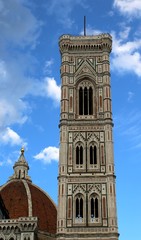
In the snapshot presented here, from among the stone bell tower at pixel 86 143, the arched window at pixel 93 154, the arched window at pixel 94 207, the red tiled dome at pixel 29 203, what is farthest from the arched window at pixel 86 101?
the red tiled dome at pixel 29 203

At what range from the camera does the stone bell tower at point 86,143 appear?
134 feet

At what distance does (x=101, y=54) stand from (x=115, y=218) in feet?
59.6

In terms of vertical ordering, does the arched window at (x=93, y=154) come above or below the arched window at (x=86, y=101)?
below

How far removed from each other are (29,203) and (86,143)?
11712 millimetres

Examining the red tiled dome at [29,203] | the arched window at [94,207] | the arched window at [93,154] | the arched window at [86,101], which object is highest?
the arched window at [86,101]

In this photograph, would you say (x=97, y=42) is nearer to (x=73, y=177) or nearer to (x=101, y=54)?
(x=101, y=54)

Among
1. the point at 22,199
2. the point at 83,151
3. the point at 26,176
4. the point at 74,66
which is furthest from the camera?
the point at 26,176

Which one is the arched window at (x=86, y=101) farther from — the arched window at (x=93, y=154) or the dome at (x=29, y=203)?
the dome at (x=29, y=203)

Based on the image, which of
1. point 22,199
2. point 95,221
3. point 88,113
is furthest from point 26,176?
point 95,221

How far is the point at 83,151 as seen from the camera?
4447 centimetres

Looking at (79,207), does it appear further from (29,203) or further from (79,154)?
(29,203)

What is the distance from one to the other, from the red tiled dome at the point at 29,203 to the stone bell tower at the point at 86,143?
32.8 feet

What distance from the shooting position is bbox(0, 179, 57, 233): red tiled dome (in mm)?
50875

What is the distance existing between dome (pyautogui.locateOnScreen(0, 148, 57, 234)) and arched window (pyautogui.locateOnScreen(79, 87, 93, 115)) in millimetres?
12582
